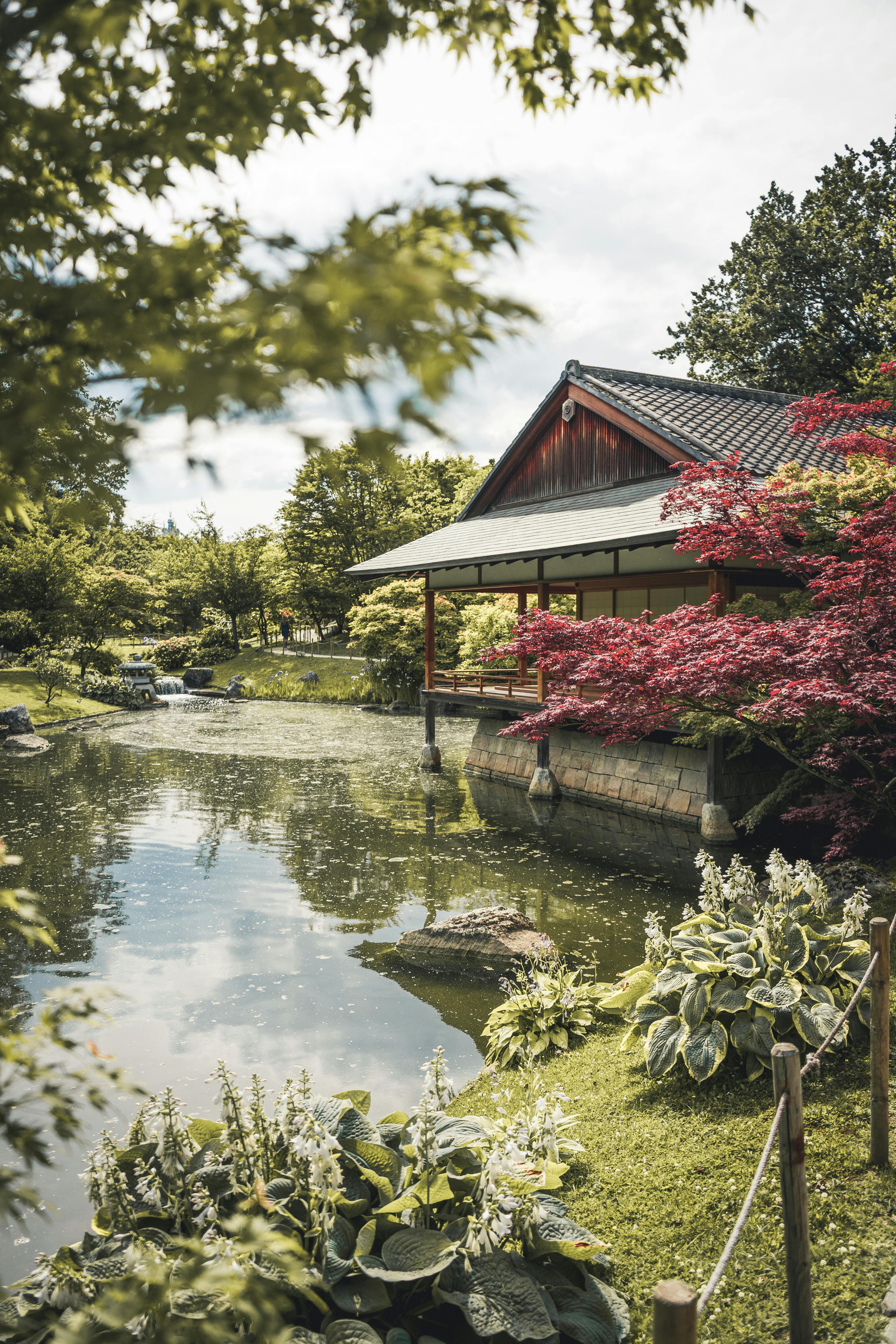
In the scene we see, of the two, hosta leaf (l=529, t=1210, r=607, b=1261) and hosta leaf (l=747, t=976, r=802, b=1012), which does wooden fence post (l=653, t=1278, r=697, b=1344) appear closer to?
hosta leaf (l=529, t=1210, r=607, b=1261)

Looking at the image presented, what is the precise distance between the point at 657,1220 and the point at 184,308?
3711 mm

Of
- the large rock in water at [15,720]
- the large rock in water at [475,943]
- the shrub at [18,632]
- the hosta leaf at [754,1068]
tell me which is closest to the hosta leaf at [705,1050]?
the hosta leaf at [754,1068]

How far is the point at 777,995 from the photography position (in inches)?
170

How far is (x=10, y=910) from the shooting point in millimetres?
9820

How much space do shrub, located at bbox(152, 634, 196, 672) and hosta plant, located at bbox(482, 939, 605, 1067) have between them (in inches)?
1377

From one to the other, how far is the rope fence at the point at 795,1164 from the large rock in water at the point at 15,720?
67.8 feet

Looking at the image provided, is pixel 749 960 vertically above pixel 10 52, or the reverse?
pixel 10 52

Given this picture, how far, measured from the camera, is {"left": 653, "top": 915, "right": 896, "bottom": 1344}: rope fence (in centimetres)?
174

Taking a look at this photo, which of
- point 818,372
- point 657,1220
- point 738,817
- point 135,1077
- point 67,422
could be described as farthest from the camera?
point 818,372

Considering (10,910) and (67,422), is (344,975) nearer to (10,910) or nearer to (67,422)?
(10,910)

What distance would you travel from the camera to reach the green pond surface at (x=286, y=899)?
571 centimetres

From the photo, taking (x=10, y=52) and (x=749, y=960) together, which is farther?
(x=749, y=960)

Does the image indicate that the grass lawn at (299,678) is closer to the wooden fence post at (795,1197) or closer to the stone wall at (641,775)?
the stone wall at (641,775)

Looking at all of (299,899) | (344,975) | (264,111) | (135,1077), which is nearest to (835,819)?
(344,975)
